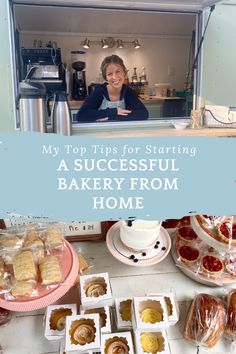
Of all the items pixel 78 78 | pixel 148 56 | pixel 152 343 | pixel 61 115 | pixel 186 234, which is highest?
pixel 148 56

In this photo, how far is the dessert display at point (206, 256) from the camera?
0.71m

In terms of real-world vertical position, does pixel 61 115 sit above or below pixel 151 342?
above

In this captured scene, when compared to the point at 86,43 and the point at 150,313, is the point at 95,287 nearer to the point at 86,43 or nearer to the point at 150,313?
→ the point at 150,313

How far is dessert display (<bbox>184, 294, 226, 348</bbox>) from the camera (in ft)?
1.94

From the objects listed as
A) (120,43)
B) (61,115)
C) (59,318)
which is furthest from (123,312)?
(120,43)

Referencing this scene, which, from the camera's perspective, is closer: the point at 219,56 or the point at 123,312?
the point at 123,312

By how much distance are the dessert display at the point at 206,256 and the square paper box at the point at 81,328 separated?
0.28m

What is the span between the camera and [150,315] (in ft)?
1.98

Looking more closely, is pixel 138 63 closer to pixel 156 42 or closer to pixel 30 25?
pixel 156 42

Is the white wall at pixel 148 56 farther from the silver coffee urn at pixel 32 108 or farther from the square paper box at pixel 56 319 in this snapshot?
the square paper box at pixel 56 319

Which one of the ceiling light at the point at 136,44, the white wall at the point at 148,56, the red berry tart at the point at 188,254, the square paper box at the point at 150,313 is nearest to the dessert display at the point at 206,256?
the red berry tart at the point at 188,254

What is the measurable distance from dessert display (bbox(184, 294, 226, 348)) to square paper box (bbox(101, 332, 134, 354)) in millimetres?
124

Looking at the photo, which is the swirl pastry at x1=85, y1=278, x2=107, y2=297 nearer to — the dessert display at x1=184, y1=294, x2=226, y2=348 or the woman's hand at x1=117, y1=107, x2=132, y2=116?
the dessert display at x1=184, y1=294, x2=226, y2=348

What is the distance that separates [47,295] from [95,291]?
111 mm
